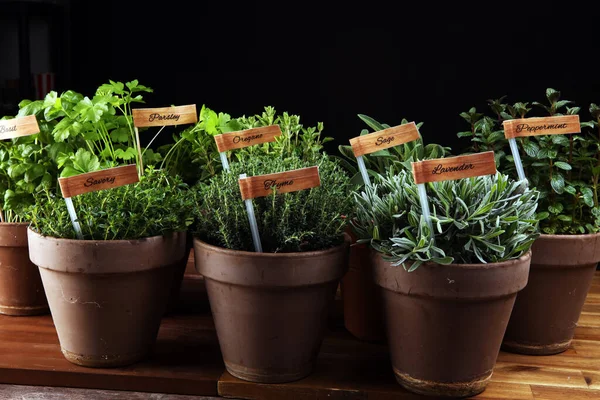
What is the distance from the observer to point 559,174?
6.97 ft

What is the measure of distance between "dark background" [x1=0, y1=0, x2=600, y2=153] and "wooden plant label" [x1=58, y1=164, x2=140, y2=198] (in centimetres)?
165

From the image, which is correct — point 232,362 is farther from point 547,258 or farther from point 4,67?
point 4,67

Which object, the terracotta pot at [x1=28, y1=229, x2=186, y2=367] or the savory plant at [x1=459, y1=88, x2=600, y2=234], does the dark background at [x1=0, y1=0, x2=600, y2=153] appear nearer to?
the savory plant at [x1=459, y1=88, x2=600, y2=234]

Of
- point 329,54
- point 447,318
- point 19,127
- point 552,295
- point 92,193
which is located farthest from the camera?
point 329,54

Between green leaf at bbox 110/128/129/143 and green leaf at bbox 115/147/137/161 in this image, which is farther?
green leaf at bbox 110/128/129/143

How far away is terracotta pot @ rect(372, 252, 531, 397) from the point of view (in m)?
1.70

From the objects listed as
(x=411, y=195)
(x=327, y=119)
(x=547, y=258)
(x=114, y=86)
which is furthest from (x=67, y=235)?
(x=327, y=119)

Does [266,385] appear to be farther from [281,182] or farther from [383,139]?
[383,139]

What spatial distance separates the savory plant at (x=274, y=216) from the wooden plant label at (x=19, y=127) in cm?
65

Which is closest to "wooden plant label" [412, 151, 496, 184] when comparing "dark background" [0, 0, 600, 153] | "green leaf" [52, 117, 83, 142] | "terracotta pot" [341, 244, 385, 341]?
"terracotta pot" [341, 244, 385, 341]

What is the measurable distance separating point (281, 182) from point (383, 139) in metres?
0.38

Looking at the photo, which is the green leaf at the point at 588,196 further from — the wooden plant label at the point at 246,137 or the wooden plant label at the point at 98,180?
the wooden plant label at the point at 98,180

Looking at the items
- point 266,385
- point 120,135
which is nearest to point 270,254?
point 266,385

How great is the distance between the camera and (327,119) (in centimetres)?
345
